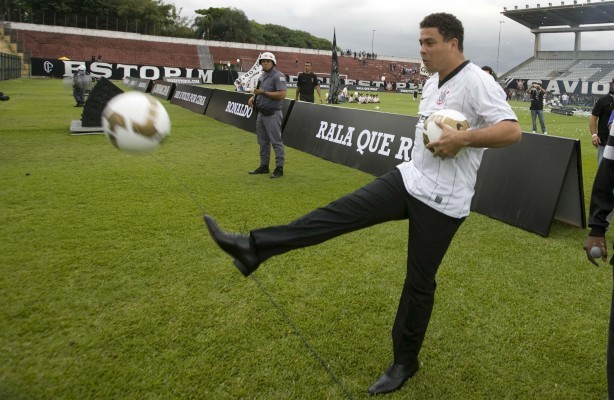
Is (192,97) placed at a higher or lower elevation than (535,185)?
higher

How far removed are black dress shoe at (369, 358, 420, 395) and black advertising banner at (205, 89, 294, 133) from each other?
32.2 ft

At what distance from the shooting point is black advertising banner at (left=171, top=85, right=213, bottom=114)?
18.5 meters

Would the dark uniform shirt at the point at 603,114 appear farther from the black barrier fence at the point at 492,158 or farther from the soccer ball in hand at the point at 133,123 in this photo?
the soccer ball in hand at the point at 133,123

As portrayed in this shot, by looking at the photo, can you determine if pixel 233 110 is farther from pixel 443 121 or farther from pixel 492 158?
pixel 443 121

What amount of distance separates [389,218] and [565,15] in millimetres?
57892

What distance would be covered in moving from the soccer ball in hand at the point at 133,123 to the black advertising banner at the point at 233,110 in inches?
343

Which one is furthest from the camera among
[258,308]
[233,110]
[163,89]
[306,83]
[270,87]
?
[163,89]

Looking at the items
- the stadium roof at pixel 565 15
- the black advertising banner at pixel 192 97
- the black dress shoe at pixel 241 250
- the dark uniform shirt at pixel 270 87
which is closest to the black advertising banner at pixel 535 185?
the dark uniform shirt at pixel 270 87

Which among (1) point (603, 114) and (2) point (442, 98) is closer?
(2) point (442, 98)

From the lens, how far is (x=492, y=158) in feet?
20.6

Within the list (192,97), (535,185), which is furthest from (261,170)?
(192,97)

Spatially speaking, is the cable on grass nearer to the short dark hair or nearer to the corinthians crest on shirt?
the corinthians crest on shirt

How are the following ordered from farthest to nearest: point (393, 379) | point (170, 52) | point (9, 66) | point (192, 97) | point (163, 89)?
point (170, 52) < point (9, 66) < point (163, 89) < point (192, 97) < point (393, 379)

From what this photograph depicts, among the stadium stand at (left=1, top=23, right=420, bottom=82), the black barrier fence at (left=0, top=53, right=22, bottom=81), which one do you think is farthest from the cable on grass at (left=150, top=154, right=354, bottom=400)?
the stadium stand at (left=1, top=23, right=420, bottom=82)
